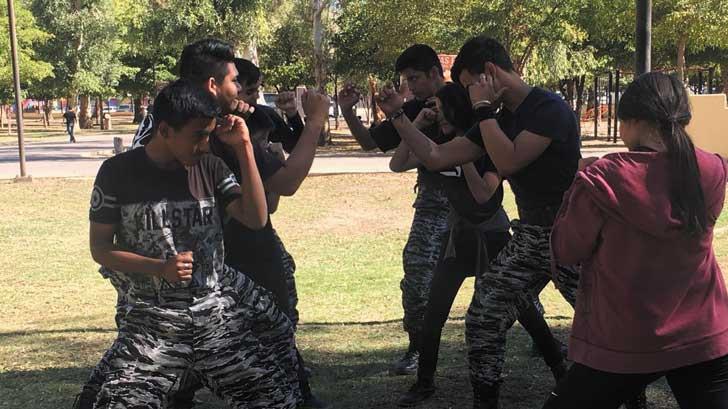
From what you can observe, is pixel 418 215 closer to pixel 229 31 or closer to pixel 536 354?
pixel 536 354

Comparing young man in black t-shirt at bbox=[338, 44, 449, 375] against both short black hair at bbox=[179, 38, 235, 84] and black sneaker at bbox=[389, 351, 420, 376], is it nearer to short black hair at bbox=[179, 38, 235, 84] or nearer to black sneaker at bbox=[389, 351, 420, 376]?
black sneaker at bbox=[389, 351, 420, 376]

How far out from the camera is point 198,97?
2.92 meters

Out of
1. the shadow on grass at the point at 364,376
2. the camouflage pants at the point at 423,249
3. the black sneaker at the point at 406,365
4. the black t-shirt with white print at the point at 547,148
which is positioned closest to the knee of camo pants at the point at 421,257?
the camouflage pants at the point at 423,249

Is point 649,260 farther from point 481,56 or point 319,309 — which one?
point 319,309

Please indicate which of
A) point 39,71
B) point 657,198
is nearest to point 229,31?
point 39,71

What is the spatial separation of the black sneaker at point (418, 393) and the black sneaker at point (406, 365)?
1.61 feet

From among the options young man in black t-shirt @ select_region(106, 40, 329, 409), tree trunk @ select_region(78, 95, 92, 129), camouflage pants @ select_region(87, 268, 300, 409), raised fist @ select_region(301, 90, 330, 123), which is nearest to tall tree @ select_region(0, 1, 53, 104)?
tree trunk @ select_region(78, 95, 92, 129)

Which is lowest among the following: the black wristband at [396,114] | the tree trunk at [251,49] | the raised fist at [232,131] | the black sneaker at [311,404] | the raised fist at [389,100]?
the black sneaker at [311,404]

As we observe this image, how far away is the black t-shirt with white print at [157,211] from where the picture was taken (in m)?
2.90

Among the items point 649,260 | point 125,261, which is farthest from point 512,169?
Result: point 125,261

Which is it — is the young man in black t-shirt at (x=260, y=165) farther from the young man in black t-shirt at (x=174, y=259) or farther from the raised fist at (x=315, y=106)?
the young man in black t-shirt at (x=174, y=259)

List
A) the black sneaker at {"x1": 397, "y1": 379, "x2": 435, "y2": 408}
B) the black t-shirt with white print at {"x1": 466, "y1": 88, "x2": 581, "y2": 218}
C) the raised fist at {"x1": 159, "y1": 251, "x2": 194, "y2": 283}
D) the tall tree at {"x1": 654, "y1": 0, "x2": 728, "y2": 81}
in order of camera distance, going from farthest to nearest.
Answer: the tall tree at {"x1": 654, "y1": 0, "x2": 728, "y2": 81}
the black sneaker at {"x1": 397, "y1": 379, "x2": 435, "y2": 408}
the black t-shirt with white print at {"x1": 466, "y1": 88, "x2": 581, "y2": 218}
the raised fist at {"x1": 159, "y1": 251, "x2": 194, "y2": 283}

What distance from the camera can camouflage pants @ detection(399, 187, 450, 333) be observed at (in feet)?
16.7

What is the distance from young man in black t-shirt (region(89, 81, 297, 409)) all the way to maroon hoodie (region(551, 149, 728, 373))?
1.21 m
